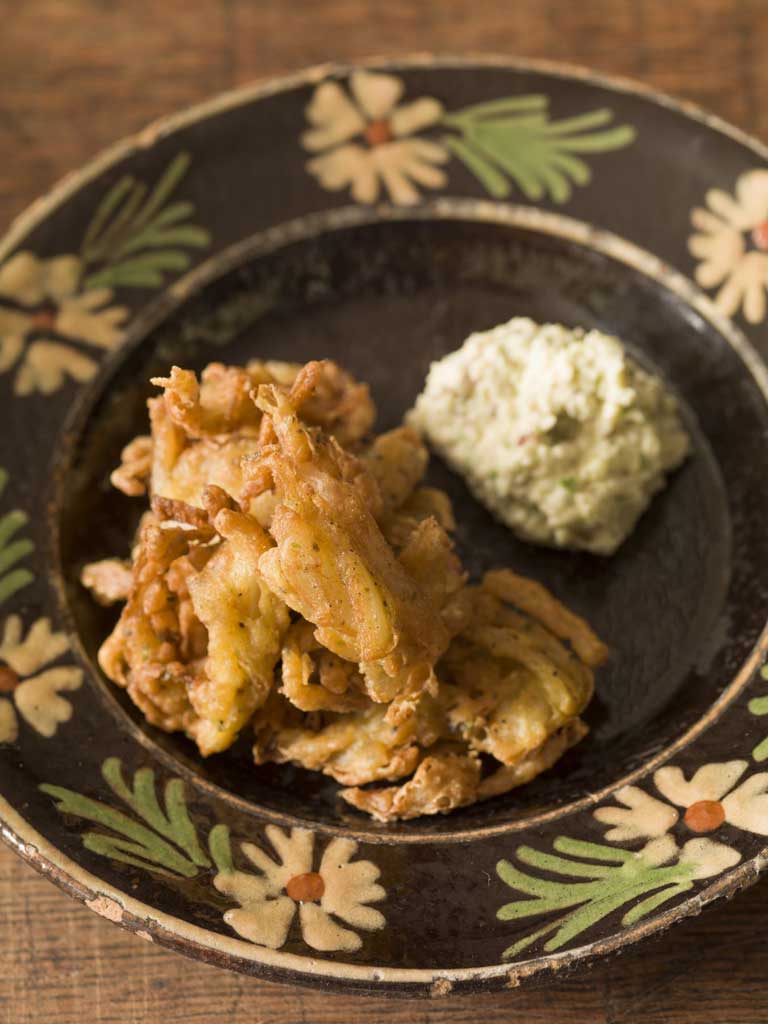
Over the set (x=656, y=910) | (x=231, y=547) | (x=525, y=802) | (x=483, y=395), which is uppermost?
(x=483, y=395)

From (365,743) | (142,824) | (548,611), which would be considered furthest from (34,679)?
(548,611)

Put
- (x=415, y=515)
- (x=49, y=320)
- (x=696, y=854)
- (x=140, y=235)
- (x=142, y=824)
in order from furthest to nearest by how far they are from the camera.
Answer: (x=140, y=235) < (x=49, y=320) < (x=415, y=515) < (x=142, y=824) < (x=696, y=854)

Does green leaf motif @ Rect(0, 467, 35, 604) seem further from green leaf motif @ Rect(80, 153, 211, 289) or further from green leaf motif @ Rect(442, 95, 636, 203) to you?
green leaf motif @ Rect(442, 95, 636, 203)

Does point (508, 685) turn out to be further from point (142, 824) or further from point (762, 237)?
Answer: point (762, 237)

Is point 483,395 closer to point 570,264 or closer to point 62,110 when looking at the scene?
point 570,264

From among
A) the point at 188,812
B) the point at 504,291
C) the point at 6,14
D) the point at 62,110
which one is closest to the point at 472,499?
the point at 504,291

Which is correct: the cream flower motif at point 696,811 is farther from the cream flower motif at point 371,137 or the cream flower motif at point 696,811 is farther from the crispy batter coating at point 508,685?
the cream flower motif at point 371,137

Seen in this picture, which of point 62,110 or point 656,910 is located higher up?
point 62,110

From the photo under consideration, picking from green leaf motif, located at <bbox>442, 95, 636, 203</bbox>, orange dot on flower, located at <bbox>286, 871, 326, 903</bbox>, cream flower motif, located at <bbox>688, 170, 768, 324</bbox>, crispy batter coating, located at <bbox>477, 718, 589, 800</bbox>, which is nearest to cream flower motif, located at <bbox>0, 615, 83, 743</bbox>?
orange dot on flower, located at <bbox>286, 871, 326, 903</bbox>
